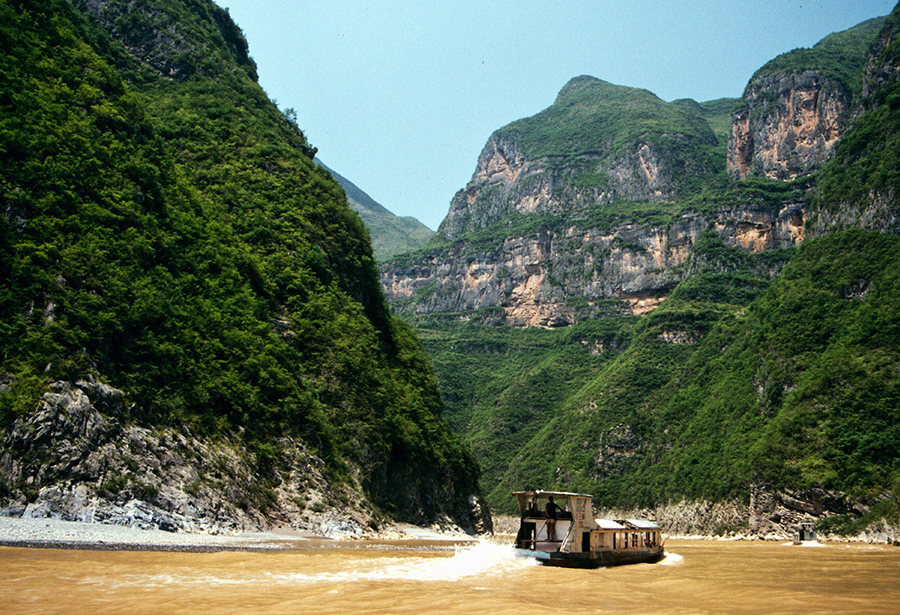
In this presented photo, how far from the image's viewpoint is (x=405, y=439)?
62125 millimetres

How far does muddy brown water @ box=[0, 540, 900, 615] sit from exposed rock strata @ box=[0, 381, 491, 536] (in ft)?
27.0

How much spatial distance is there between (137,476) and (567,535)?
21.4 meters

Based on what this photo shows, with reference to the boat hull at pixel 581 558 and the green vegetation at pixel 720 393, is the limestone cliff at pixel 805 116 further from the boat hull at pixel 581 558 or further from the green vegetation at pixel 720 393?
the boat hull at pixel 581 558

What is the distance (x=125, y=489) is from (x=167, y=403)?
749 cm

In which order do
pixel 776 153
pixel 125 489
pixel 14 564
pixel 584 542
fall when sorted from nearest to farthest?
pixel 14 564, pixel 584 542, pixel 125 489, pixel 776 153

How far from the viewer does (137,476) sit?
116ft

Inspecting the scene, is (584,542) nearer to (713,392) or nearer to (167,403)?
(167,403)

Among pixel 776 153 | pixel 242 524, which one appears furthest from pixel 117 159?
pixel 776 153

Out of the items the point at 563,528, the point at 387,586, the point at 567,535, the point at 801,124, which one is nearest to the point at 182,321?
the point at 563,528

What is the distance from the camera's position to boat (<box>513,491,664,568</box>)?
1150 inches

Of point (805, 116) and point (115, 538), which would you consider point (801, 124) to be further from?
point (115, 538)

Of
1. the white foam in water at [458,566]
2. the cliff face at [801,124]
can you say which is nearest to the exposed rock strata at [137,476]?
the white foam in water at [458,566]

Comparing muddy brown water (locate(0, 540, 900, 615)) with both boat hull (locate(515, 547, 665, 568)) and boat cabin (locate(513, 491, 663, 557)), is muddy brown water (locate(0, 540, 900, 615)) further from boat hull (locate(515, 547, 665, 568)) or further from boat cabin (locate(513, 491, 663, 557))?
boat cabin (locate(513, 491, 663, 557))

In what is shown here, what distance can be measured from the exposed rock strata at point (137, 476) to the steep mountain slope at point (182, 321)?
0.34 ft
